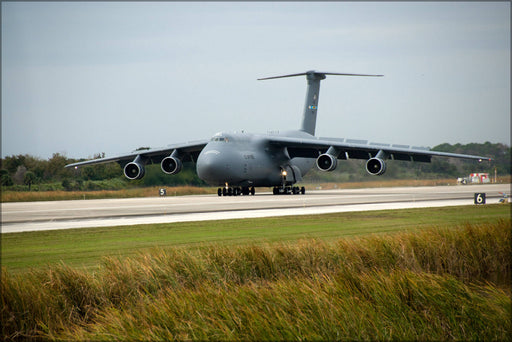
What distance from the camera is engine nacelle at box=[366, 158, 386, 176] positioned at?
1444 inches

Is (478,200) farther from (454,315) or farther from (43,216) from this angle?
(454,315)

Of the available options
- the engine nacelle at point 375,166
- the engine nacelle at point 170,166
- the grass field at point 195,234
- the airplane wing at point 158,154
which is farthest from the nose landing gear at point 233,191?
the grass field at point 195,234

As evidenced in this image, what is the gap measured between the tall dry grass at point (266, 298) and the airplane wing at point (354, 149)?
26.9m

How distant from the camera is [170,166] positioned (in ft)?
123

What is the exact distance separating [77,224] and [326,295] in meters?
14.2

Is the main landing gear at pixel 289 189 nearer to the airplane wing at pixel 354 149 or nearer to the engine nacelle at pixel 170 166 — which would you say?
the airplane wing at pixel 354 149

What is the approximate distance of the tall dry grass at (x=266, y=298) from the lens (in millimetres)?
6559

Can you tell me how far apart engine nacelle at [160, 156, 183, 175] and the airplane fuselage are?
1.31m

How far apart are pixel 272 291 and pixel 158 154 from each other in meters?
33.4

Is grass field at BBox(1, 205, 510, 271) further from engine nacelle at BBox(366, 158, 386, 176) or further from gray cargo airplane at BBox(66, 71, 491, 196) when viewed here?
gray cargo airplane at BBox(66, 71, 491, 196)

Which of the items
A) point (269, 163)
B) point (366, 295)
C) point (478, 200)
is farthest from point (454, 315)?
point (269, 163)

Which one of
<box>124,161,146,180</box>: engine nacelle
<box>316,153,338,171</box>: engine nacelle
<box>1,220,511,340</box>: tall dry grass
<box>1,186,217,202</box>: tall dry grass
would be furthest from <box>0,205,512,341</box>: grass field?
<box>316,153,338,171</box>: engine nacelle

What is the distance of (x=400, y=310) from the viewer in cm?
741

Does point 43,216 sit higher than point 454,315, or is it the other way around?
point 454,315
